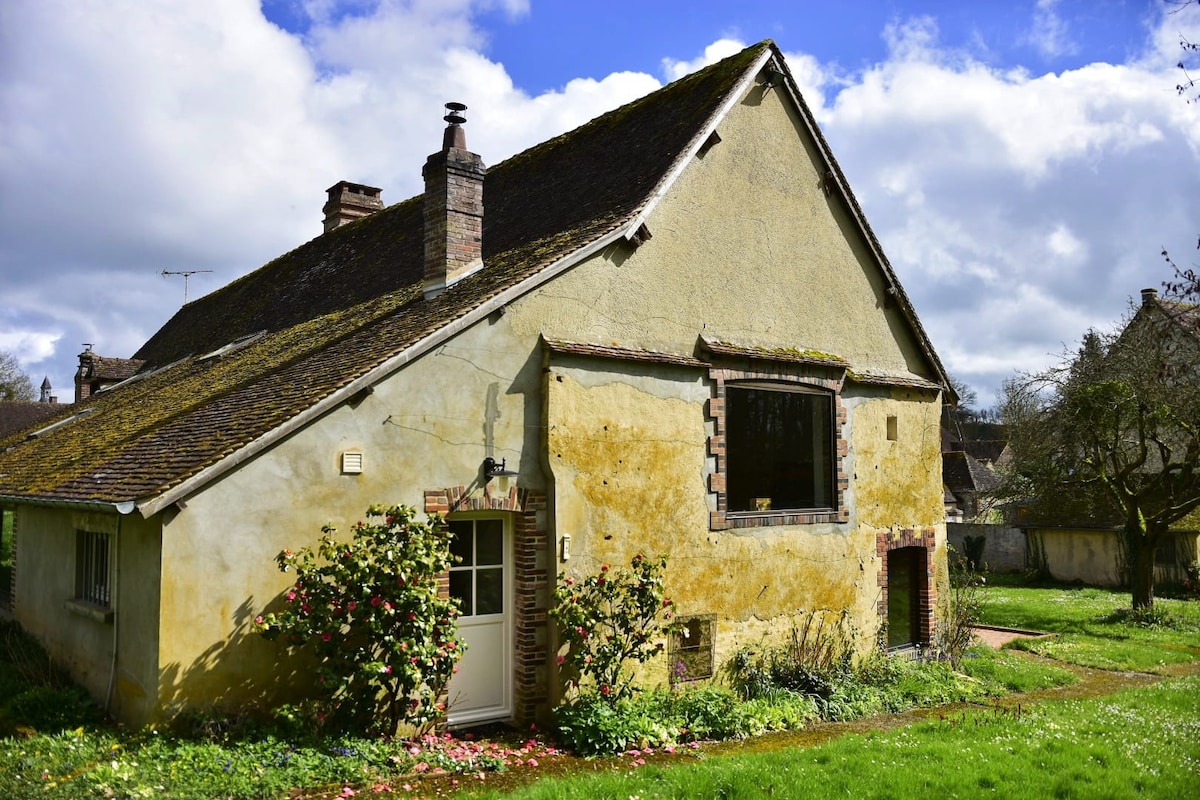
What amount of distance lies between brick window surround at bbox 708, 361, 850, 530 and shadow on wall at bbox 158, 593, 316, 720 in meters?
4.97

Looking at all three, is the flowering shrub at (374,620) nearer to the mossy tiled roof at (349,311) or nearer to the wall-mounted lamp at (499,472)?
the wall-mounted lamp at (499,472)

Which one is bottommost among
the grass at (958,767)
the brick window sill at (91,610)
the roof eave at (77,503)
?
the grass at (958,767)

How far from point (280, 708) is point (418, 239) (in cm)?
909

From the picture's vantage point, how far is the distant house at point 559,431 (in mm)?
8156

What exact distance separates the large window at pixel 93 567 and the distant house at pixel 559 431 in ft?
0.14

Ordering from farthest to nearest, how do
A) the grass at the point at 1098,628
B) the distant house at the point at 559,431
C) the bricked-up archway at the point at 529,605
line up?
the grass at the point at 1098,628, the bricked-up archway at the point at 529,605, the distant house at the point at 559,431

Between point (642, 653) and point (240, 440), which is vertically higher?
point (240, 440)

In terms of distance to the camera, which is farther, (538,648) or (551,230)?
(551,230)

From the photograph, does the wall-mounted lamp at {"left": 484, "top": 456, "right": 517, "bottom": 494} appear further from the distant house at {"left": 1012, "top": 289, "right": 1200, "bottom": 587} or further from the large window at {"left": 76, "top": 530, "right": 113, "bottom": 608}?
the distant house at {"left": 1012, "top": 289, "right": 1200, "bottom": 587}

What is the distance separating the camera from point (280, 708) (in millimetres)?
7793

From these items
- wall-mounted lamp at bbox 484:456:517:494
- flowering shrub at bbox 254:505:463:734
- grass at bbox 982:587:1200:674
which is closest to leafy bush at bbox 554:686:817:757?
flowering shrub at bbox 254:505:463:734

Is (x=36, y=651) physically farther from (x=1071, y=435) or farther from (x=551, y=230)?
(x=1071, y=435)

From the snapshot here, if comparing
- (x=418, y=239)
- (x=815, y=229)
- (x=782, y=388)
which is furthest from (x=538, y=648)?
(x=418, y=239)

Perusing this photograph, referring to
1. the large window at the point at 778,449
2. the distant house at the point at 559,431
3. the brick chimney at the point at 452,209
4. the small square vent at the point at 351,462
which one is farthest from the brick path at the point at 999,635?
the small square vent at the point at 351,462
